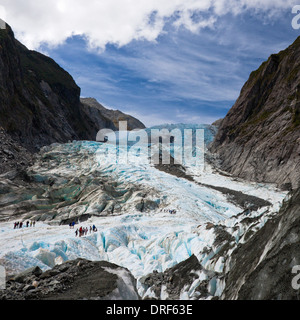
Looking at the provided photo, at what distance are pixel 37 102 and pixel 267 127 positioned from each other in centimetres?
7134

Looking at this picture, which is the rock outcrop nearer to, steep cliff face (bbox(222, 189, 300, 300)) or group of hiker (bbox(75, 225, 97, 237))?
steep cliff face (bbox(222, 189, 300, 300))

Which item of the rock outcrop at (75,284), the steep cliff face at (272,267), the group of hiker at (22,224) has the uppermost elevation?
the steep cliff face at (272,267)

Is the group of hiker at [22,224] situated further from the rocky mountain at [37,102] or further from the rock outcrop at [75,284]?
the rocky mountain at [37,102]

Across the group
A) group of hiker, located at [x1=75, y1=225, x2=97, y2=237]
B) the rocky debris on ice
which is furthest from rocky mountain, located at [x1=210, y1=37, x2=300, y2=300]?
group of hiker, located at [x1=75, y1=225, x2=97, y2=237]

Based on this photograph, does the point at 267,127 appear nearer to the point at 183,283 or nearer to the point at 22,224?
the point at 22,224

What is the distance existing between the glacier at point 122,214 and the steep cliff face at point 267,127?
5.38 m

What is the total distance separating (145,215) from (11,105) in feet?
174

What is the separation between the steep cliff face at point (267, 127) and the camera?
55.3 metres

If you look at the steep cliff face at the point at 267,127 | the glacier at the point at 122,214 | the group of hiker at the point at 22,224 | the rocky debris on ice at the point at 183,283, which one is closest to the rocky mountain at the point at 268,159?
the steep cliff face at the point at 267,127

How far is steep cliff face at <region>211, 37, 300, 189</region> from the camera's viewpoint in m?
55.3

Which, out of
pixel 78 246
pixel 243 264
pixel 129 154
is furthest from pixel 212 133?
pixel 243 264

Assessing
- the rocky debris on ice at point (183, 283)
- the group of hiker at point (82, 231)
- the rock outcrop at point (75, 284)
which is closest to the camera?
the rock outcrop at point (75, 284)

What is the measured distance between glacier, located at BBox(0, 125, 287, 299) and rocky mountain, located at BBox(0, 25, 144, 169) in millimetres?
9117
